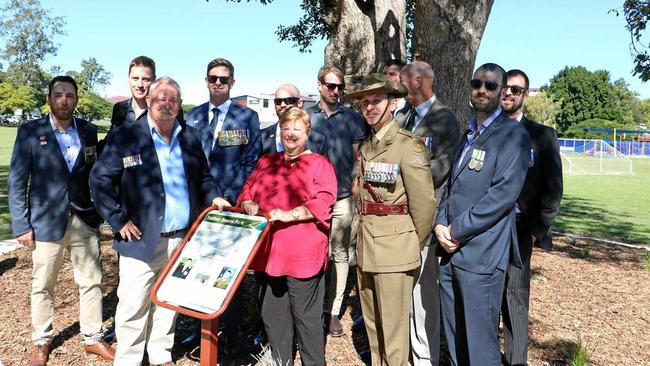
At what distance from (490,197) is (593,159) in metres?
45.3

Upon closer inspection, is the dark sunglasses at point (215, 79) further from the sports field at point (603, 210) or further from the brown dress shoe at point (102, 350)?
the sports field at point (603, 210)

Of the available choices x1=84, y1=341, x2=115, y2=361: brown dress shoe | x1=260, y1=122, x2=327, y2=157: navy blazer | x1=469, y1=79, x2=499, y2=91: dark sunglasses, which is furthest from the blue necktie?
x1=469, y1=79, x2=499, y2=91: dark sunglasses

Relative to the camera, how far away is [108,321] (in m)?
5.03

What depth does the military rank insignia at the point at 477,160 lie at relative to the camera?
3.13 m

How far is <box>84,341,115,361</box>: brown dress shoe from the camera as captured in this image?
4.15 meters

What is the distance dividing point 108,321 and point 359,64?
454cm

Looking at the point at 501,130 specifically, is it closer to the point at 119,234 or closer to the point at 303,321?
the point at 303,321

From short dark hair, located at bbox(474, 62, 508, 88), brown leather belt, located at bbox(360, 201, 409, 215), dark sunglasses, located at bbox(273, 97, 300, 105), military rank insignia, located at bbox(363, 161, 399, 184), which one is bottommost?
brown leather belt, located at bbox(360, 201, 409, 215)

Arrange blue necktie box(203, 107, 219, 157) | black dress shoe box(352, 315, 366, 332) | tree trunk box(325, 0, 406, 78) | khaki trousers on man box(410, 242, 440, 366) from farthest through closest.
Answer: tree trunk box(325, 0, 406, 78) < black dress shoe box(352, 315, 366, 332) < blue necktie box(203, 107, 219, 157) < khaki trousers on man box(410, 242, 440, 366)

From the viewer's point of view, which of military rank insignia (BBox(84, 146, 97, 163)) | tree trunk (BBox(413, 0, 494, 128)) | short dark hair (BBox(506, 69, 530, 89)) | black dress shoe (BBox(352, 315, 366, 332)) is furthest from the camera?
tree trunk (BBox(413, 0, 494, 128))

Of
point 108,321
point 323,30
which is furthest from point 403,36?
point 323,30

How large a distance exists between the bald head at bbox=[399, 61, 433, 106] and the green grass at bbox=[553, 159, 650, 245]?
7.75 metres

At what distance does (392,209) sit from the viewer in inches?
133

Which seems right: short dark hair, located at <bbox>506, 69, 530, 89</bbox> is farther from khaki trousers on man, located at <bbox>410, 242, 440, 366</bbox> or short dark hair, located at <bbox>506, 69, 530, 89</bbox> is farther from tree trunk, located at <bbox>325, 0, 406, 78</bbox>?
tree trunk, located at <bbox>325, 0, 406, 78</bbox>
